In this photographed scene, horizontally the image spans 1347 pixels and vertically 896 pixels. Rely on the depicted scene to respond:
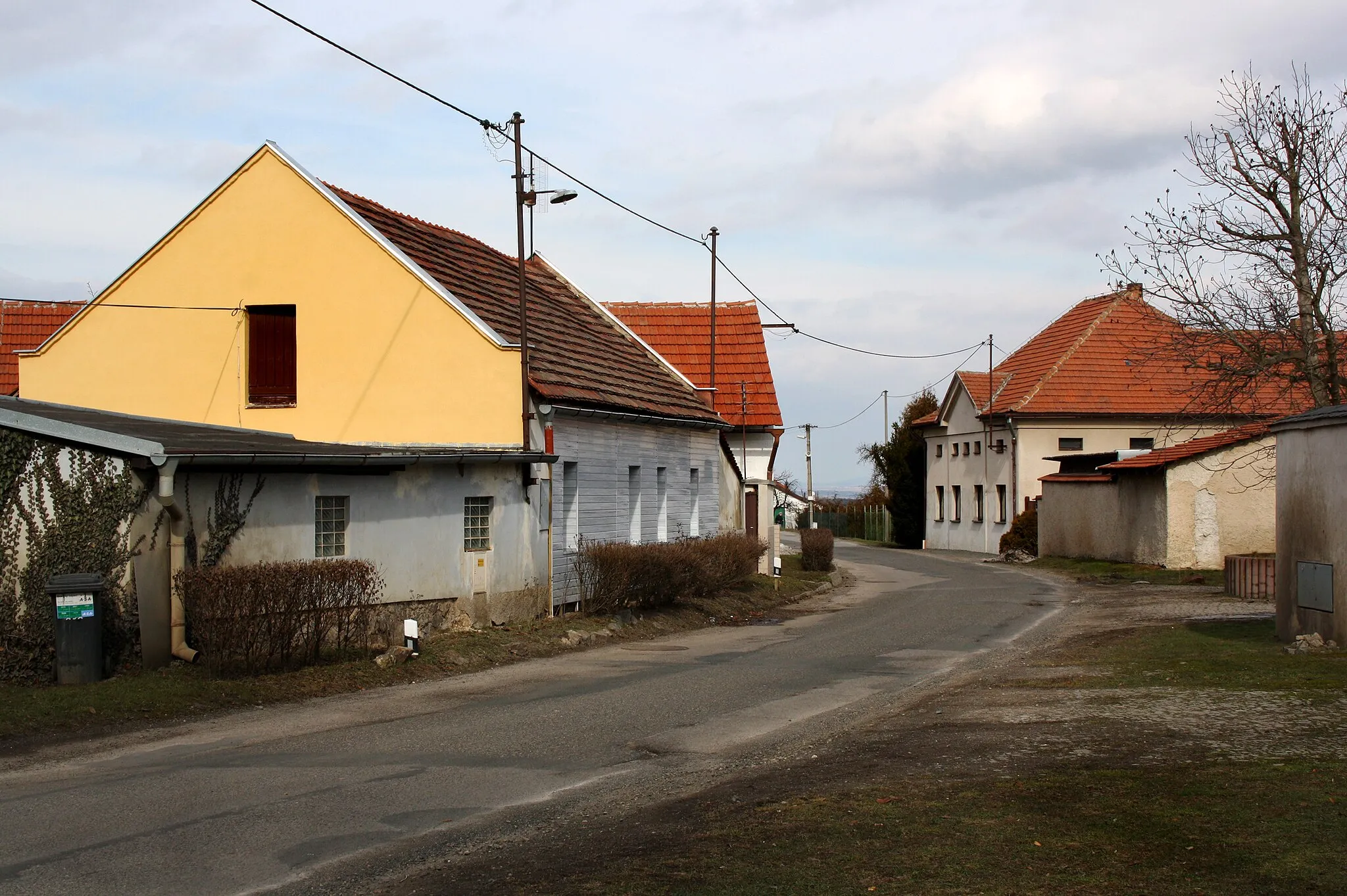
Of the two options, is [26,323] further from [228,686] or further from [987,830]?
[987,830]

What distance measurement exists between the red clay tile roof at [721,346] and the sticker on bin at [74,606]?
22.3m

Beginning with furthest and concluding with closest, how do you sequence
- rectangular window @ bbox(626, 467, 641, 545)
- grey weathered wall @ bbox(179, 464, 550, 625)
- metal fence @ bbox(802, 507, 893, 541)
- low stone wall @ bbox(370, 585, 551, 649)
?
metal fence @ bbox(802, 507, 893, 541) → rectangular window @ bbox(626, 467, 641, 545) → low stone wall @ bbox(370, 585, 551, 649) → grey weathered wall @ bbox(179, 464, 550, 625)

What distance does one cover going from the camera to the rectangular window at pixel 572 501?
2158cm

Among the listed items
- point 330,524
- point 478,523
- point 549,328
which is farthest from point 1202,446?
point 330,524

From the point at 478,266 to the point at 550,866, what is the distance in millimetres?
19723


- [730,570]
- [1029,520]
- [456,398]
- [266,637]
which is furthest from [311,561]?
[1029,520]

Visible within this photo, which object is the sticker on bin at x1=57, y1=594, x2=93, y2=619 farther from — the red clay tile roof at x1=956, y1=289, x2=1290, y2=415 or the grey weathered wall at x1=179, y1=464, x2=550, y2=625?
the red clay tile roof at x1=956, y1=289, x2=1290, y2=415

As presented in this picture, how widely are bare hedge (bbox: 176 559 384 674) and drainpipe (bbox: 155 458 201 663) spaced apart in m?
0.11

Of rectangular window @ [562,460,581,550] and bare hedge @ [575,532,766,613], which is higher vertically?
rectangular window @ [562,460,581,550]

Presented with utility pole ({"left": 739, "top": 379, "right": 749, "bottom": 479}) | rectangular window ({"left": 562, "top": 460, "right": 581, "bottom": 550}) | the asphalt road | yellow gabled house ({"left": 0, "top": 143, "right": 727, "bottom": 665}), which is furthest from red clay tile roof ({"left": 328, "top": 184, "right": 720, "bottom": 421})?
the asphalt road

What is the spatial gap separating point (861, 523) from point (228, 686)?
64.2m

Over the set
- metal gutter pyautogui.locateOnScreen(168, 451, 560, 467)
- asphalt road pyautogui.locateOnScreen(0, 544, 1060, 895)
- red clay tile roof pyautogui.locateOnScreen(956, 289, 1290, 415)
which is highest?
red clay tile roof pyautogui.locateOnScreen(956, 289, 1290, 415)

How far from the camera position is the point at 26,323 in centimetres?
3544

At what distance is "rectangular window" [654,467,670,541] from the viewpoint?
85.7 feet
